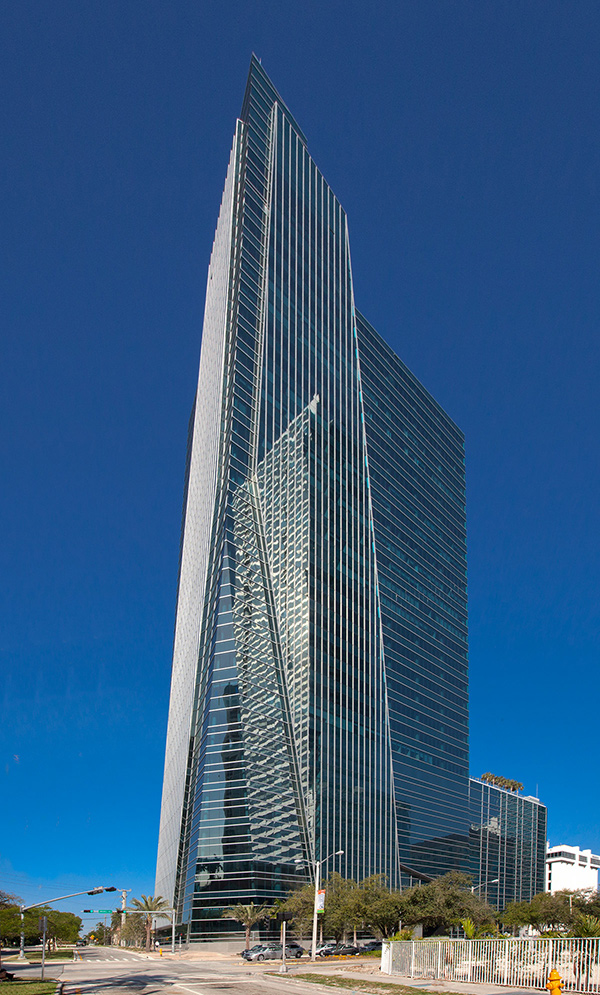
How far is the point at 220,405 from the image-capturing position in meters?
108

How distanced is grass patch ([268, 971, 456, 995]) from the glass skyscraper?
48.7 meters

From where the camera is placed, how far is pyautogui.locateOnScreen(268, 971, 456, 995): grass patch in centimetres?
3388

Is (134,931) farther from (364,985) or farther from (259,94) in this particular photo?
(259,94)

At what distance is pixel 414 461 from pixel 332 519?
4431cm

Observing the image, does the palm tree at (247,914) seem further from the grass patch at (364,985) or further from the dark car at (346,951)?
the grass patch at (364,985)

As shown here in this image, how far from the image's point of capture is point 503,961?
118 feet

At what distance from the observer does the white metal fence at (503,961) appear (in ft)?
101

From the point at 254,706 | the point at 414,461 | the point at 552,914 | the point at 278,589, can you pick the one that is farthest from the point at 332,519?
the point at 552,914

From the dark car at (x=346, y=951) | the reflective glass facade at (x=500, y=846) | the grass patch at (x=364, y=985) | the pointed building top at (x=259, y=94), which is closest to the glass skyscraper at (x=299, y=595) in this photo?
the pointed building top at (x=259, y=94)

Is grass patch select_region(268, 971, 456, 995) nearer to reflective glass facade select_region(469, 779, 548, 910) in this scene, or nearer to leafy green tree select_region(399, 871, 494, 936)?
leafy green tree select_region(399, 871, 494, 936)

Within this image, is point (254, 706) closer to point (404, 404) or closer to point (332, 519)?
point (332, 519)

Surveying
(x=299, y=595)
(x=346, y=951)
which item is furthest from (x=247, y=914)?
(x=299, y=595)

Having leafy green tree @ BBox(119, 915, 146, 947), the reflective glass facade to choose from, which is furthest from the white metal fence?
the reflective glass facade

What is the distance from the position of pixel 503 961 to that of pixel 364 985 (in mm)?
6820
